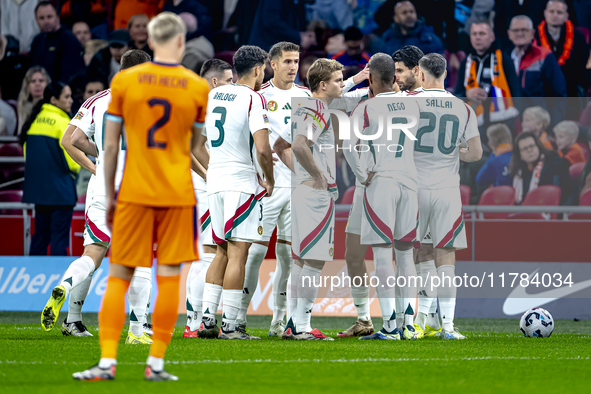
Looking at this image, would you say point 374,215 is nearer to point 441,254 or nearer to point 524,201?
point 441,254

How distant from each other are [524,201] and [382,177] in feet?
21.4

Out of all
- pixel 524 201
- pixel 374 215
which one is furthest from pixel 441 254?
pixel 524 201

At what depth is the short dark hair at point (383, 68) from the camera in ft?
20.5

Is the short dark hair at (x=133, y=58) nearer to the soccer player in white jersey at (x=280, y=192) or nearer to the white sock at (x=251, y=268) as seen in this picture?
the soccer player in white jersey at (x=280, y=192)

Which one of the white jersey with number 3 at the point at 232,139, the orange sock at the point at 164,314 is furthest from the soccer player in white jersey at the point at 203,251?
the orange sock at the point at 164,314

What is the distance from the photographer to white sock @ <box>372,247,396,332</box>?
6.09 m

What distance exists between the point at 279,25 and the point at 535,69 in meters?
4.51

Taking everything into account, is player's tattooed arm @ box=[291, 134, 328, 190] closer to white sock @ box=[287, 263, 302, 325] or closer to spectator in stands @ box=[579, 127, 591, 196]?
white sock @ box=[287, 263, 302, 325]

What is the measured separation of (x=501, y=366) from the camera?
457cm

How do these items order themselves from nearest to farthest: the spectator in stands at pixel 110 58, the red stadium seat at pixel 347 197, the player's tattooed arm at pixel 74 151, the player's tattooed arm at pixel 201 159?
the player's tattooed arm at pixel 201 159, the player's tattooed arm at pixel 74 151, the red stadium seat at pixel 347 197, the spectator in stands at pixel 110 58

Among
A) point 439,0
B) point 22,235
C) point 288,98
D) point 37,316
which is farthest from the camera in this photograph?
point 439,0

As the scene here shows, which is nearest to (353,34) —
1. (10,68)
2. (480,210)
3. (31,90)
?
(480,210)

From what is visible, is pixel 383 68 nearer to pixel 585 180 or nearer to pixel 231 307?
pixel 231 307

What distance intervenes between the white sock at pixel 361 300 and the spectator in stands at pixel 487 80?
666 cm
